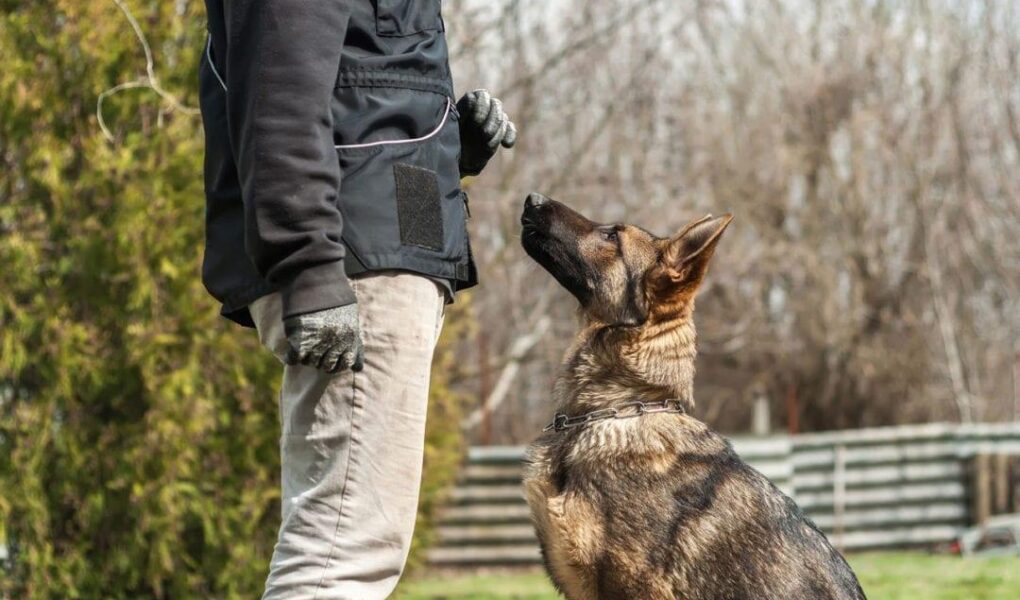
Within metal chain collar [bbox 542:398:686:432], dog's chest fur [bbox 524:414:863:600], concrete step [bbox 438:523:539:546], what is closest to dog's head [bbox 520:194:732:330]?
metal chain collar [bbox 542:398:686:432]

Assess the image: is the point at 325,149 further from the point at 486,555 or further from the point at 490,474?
the point at 486,555

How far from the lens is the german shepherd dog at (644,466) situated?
335 centimetres

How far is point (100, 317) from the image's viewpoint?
214 inches

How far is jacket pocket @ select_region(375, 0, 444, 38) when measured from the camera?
2.72 meters

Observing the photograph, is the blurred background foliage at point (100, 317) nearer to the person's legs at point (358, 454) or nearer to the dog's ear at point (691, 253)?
the dog's ear at point (691, 253)

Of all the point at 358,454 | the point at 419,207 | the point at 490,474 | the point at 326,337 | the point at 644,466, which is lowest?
the point at 490,474

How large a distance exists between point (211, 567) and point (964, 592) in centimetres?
455

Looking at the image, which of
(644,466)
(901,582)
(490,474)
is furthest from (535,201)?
(490,474)

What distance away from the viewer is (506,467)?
10.3m

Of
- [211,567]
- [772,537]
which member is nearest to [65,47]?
[211,567]

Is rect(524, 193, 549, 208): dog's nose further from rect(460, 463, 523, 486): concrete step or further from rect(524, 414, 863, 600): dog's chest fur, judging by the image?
rect(460, 463, 523, 486): concrete step

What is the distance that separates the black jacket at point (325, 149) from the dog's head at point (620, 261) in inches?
39.9

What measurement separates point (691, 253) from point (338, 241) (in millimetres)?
1522

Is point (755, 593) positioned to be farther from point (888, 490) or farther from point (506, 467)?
point (888, 490)
